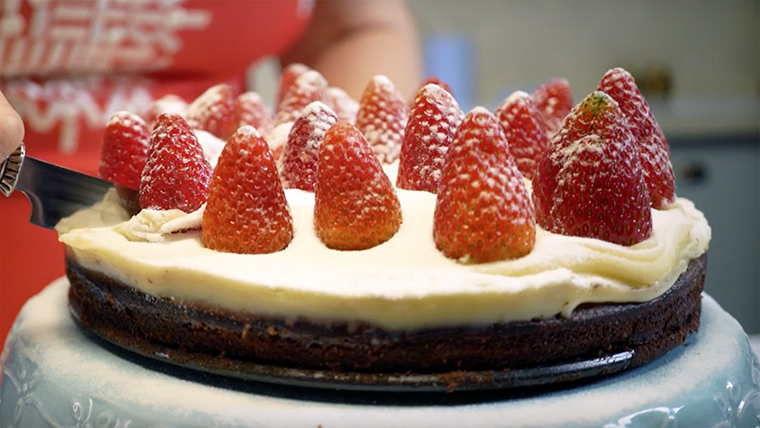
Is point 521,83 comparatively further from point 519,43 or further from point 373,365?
point 373,365

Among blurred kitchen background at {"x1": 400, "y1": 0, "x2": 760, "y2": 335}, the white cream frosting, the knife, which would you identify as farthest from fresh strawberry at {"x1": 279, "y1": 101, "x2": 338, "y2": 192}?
blurred kitchen background at {"x1": 400, "y1": 0, "x2": 760, "y2": 335}

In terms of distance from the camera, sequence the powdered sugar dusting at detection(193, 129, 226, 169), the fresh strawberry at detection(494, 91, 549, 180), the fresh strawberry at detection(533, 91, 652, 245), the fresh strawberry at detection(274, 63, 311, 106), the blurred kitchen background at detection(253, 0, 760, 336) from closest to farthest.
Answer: the fresh strawberry at detection(533, 91, 652, 245) → the fresh strawberry at detection(494, 91, 549, 180) → the powdered sugar dusting at detection(193, 129, 226, 169) → the fresh strawberry at detection(274, 63, 311, 106) → the blurred kitchen background at detection(253, 0, 760, 336)

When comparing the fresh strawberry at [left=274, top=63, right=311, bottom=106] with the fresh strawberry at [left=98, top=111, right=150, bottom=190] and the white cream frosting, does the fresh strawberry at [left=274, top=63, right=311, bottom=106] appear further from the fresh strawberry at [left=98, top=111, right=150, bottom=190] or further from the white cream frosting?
the white cream frosting

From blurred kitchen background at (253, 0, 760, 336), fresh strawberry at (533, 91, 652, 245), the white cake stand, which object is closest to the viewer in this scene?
the white cake stand

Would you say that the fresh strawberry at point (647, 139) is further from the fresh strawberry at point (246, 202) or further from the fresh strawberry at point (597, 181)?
the fresh strawberry at point (246, 202)

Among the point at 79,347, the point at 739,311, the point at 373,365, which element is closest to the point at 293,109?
the point at 79,347

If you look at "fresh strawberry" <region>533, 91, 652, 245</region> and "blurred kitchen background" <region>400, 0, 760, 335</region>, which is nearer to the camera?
"fresh strawberry" <region>533, 91, 652, 245</region>

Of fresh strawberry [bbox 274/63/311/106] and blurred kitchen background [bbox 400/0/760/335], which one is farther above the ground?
fresh strawberry [bbox 274/63/311/106]

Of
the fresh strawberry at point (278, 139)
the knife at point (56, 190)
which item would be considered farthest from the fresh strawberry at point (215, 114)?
the knife at point (56, 190)

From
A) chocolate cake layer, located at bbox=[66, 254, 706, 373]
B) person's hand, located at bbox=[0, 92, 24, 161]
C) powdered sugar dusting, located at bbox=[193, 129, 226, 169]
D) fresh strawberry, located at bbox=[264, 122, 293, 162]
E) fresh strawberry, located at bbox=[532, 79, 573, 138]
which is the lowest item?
chocolate cake layer, located at bbox=[66, 254, 706, 373]
